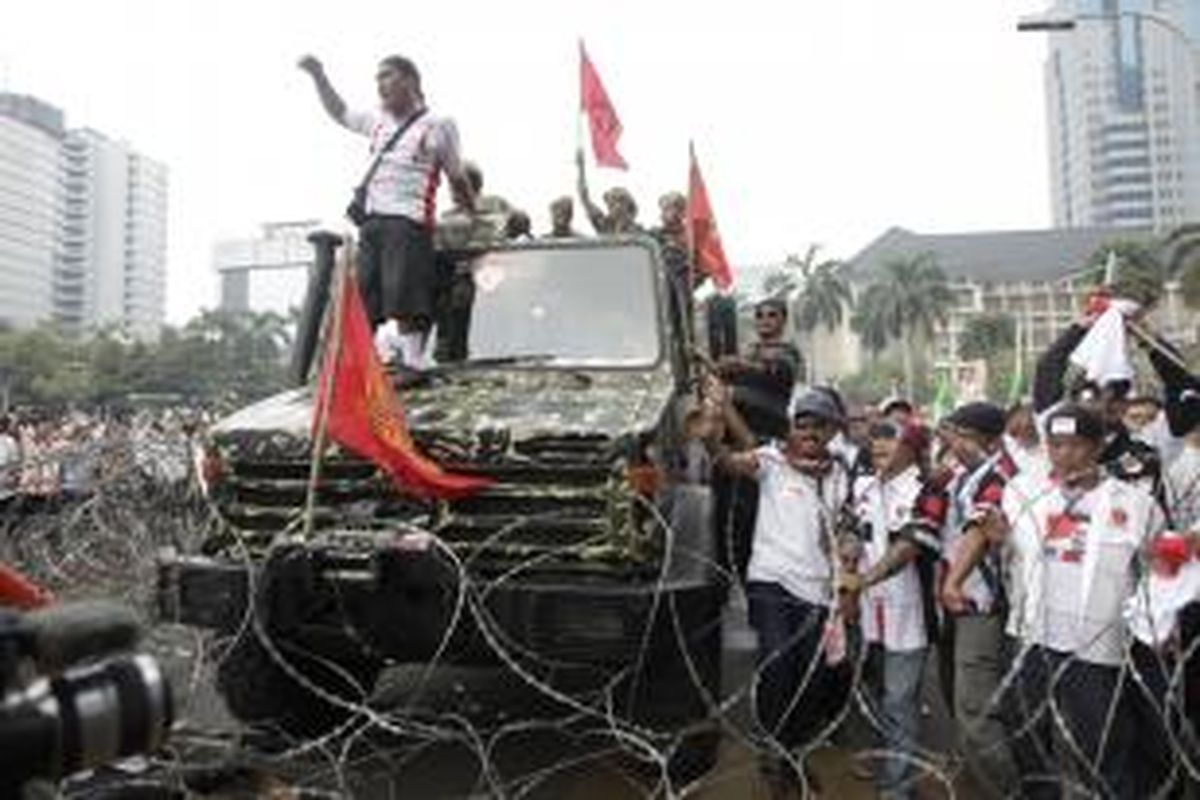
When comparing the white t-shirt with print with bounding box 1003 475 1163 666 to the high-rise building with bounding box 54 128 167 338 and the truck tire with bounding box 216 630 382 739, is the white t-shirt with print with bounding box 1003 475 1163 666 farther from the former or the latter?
the high-rise building with bounding box 54 128 167 338

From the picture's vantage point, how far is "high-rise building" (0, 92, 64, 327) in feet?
338

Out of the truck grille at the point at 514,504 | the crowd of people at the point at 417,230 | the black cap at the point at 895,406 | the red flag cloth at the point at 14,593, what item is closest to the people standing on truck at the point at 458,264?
the crowd of people at the point at 417,230

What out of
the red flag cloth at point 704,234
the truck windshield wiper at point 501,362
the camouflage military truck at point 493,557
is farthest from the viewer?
the red flag cloth at point 704,234

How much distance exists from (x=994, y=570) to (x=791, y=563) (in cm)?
83

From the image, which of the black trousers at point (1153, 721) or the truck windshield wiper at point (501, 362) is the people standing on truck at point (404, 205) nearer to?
the truck windshield wiper at point (501, 362)

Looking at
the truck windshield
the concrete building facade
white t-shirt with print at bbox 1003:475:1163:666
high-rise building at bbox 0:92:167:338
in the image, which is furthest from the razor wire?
the concrete building facade

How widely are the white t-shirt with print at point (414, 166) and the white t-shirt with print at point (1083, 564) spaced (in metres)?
3.73

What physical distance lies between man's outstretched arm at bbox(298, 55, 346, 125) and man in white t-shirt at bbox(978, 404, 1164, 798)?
186 inches

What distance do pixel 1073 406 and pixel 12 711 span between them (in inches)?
165

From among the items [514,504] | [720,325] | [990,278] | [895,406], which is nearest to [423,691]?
[514,504]

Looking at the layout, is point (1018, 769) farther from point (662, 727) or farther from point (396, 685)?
point (396, 685)

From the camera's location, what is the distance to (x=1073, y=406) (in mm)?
5336

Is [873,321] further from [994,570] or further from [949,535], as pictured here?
[994,570]

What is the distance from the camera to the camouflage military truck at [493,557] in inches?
227
